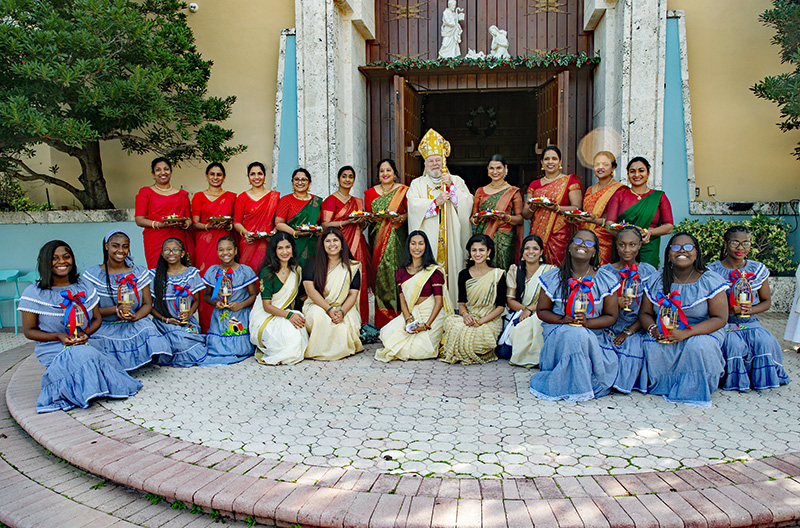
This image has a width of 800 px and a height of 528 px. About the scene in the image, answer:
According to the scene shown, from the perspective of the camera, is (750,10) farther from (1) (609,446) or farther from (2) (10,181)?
(2) (10,181)

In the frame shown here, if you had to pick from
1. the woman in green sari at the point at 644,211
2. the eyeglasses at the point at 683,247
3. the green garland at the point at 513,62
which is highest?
the green garland at the point at 513,62

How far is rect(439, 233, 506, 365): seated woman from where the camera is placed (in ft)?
16.1

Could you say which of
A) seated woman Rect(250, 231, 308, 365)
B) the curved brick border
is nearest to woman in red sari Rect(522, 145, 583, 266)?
seated woman Rect(250, 231, 308, 365)

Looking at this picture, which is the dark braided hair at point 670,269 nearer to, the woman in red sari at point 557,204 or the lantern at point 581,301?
the lantern at point 581,301

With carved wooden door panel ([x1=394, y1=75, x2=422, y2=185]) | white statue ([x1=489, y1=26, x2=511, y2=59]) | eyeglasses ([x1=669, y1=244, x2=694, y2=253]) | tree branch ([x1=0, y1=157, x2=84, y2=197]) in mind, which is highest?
white statue ([x1=489, y1=26, x2=511, y2=59])

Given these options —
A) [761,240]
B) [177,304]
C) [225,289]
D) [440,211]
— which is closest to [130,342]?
[177,304]

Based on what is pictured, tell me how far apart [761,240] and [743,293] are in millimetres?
3235

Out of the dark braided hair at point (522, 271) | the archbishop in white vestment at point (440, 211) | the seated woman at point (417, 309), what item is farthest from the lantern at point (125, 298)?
the dark braided hair at point (522, 271)

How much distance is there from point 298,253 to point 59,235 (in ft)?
12.7

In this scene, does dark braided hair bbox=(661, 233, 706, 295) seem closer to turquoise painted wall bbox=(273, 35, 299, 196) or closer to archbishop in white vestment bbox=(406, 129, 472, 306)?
archbishop in white vestment bbox=(406, 129, 472, 306)

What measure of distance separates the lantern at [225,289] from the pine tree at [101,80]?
8.06ft

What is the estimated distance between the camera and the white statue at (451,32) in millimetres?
8148

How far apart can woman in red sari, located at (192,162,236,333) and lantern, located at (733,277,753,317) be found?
14.3 feet

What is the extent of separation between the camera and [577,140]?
8.33 m
